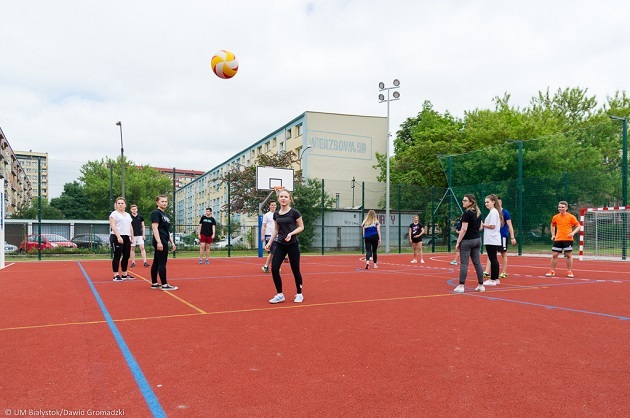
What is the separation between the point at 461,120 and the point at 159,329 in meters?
40.9

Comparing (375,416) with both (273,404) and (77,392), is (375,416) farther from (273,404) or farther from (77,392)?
(77,392)

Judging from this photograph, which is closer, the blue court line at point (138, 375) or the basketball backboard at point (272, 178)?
the blue court line at point (138, 375)

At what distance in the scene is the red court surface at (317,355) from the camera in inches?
128

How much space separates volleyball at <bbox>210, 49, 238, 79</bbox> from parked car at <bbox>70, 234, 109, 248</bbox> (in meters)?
13.5

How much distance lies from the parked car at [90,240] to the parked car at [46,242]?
21.5 inches

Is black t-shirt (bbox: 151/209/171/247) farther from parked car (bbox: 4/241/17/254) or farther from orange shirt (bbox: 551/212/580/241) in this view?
parked car (bbox: 4/241/17/254)

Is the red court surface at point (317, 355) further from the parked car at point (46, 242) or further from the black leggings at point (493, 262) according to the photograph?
the parked car at point (46, 242)

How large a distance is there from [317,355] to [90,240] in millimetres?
22053

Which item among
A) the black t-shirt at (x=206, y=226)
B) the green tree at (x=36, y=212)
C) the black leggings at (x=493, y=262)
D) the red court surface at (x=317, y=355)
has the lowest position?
the red court surface at (x=317, y=355)

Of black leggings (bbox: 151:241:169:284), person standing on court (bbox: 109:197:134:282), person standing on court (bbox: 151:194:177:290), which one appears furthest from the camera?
person standing on court (bbox: 109:197:134:282)

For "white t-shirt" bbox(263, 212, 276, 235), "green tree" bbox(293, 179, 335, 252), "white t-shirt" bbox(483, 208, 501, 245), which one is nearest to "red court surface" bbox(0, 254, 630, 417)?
"white t-shirt" bbox(483, 208, 501, 245)

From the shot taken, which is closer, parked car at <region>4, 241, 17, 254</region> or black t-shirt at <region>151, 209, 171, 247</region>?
black t-shirt at <region>151, 209, 171, 247</region>

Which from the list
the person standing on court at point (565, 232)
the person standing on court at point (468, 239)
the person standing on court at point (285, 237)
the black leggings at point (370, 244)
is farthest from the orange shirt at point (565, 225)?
the person standing on court at point (285, 237)

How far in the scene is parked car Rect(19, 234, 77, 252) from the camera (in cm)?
2028
